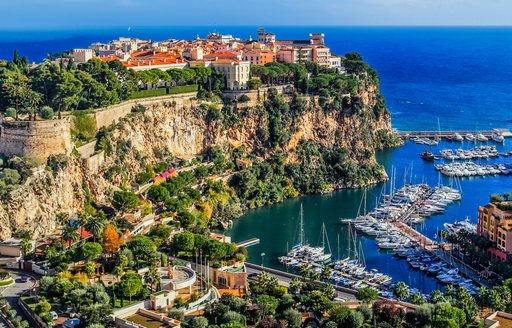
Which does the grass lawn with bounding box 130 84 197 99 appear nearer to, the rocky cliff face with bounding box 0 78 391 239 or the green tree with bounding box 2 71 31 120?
the rocky cliff face with bounding box 0 78 391 239

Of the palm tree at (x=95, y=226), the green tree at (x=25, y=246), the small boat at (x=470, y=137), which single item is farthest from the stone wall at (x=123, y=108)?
the small boat at (x=470, y=137)

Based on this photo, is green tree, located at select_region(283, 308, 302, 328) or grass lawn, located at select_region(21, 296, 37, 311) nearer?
green tree, located at select_region(283, 308, 302, 328)

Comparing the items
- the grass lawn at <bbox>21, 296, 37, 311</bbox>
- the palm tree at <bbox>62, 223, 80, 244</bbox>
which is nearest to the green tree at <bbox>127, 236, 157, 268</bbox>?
the palm tree at <bbox>62, 223, 80, 244</bbox>

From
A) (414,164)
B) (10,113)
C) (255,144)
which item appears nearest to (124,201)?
(10,113)

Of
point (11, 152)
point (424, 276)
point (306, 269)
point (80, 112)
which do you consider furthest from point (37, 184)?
point (424, 276)

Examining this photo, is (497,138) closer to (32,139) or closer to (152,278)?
(32,139)
